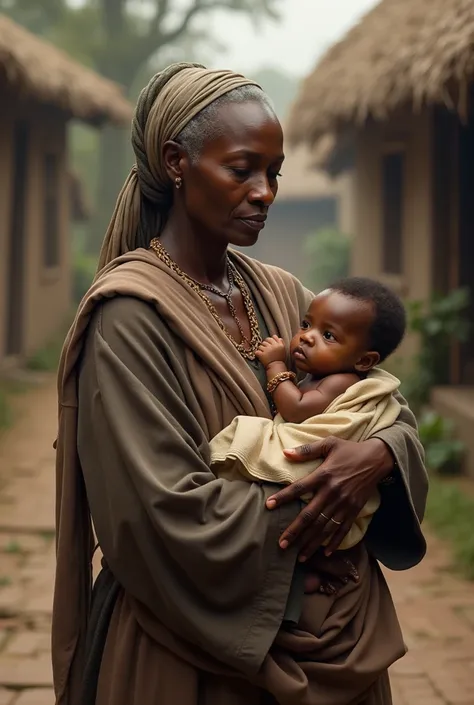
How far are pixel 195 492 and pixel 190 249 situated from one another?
542 millimetres

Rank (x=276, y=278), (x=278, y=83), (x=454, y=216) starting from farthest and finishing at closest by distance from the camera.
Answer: (x=278, y=83) < (x=454, y=216) < (x=276, y=278)

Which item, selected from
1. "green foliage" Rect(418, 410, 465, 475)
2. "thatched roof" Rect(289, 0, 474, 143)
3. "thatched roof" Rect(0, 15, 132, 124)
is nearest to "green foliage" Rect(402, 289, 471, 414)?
"green foliage" Rect(418, 410, 465, 475)

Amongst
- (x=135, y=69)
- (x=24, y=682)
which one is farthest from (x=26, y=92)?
(x=135, y=69)

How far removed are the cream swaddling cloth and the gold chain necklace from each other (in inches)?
6.8

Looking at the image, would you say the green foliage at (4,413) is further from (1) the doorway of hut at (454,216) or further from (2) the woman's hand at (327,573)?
(2) the woman's hand at (327,573)

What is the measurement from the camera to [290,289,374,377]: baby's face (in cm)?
210

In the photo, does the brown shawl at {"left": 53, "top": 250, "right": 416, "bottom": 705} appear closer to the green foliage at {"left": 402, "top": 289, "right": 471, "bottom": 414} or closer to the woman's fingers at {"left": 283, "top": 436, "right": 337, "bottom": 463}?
the woman's fingers at {"left": 283, "top": 436, "right": 337, "bottom": 463}

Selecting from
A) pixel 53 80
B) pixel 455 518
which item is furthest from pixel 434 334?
pixel 53 80

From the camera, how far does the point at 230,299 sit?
2215 mm

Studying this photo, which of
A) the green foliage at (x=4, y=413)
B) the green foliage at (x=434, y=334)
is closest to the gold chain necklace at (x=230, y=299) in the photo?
the green foliage at (x=434, y=334)

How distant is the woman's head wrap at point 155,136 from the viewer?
6.63 feet

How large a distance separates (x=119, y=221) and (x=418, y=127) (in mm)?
7518

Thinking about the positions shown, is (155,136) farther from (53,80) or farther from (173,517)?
(53,80)

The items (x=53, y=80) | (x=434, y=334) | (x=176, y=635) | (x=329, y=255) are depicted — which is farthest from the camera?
(x=329, y=255)
